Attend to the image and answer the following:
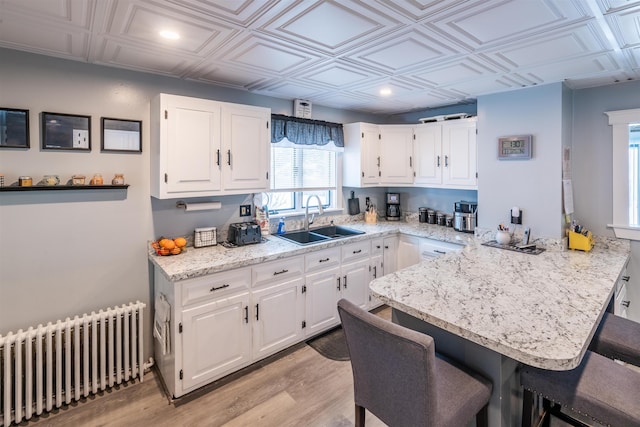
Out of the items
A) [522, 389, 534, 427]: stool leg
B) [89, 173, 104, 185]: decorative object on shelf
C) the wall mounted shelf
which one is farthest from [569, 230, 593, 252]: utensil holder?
[89, 173, 104, 185]: decorative object on shelf

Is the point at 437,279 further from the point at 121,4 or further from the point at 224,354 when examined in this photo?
the point at 121,4

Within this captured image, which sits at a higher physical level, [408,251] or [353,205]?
[353,205]

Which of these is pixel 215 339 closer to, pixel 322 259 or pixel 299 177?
pixel 322 259

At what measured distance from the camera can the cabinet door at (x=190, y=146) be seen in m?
2.38

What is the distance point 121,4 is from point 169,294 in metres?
1.71

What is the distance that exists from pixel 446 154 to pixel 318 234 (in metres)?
1.72

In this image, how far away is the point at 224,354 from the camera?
2.38 metres

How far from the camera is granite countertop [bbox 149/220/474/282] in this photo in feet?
7.23

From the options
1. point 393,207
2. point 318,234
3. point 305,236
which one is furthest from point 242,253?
point 393,207

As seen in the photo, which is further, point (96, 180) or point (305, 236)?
point (305, 236)

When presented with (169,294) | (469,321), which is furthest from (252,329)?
(469,321)

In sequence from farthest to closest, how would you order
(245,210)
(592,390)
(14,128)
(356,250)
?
(356,250)
(245,210)
(14,128)
(592,390)

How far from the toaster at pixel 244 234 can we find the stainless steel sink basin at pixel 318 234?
34 cm

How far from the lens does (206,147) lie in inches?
101
